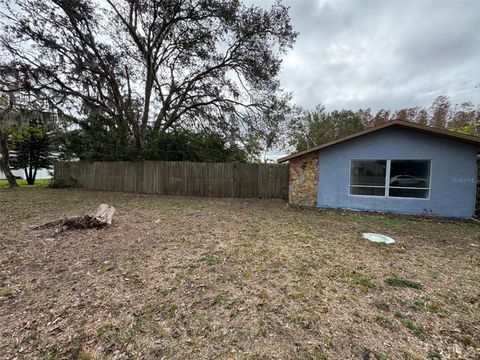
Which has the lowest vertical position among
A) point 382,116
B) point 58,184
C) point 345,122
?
point 58,184

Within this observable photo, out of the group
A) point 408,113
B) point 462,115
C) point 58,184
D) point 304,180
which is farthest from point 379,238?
point 408,113

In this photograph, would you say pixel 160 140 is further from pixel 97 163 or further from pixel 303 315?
pixel 303 315

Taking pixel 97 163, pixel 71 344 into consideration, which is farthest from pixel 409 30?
pixel 97 163

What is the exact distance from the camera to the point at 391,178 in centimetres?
727

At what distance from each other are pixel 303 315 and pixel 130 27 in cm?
1363

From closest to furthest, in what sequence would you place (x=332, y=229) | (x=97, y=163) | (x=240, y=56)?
(x=332, y=229)
(x=240, y=56)
(x=97, y=163)

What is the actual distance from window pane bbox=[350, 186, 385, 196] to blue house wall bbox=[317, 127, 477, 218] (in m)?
0.14

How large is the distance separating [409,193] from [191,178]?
29.8ft

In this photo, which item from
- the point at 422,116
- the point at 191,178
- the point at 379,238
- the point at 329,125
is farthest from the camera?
the point at 329,125

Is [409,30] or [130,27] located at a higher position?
[130,27]

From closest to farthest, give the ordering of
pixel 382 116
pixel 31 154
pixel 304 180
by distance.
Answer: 1. pixel 304 180
2. pixel 31 154
3. pixel 382 116

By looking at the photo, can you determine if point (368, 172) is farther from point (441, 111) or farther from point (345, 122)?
point (441, 111)

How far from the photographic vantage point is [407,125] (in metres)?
6.55

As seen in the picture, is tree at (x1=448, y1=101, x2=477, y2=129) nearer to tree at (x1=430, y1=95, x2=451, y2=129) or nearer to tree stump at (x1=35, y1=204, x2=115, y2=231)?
tree at (x1=430, y1=95, x2=451, y2=129)
